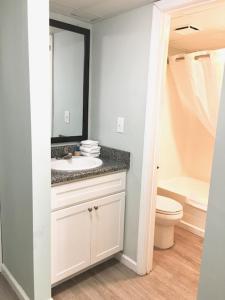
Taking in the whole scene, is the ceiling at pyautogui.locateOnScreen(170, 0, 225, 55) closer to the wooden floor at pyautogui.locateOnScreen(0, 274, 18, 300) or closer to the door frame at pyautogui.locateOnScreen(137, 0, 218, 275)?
the door frame at pyautogui.locateOnScreen(137, 0, 218, 275)

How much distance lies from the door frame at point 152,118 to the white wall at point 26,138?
781mm

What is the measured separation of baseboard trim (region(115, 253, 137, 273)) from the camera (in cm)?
217

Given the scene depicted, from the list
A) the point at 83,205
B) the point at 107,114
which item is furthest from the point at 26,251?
the point at 107,114

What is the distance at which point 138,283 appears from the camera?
2.04 metres

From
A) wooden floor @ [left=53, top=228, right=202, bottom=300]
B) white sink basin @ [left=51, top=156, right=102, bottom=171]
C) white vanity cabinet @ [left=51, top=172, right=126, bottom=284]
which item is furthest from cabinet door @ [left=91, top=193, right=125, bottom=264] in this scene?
white sink basin @ [left=51, top=156, right=102, bottom=171]

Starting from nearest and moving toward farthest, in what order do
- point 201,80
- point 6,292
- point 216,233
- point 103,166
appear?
point 216,233 < point 6,292 < point 103,166 < point 201,80

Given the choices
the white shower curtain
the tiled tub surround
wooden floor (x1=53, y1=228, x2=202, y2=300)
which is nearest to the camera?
the tiled tub surround

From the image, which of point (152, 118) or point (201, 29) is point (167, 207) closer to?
→ point (152, 118)

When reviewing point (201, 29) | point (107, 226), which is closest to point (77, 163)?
point (107, 226)

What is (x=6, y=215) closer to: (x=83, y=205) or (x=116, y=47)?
(x=83, y=205)

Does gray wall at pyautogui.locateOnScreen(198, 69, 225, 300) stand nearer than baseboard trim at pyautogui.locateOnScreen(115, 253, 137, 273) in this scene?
Yes

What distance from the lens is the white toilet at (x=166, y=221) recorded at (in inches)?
96.1

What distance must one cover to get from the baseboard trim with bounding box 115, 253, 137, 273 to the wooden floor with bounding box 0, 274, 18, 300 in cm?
91

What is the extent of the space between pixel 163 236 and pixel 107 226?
0.73 meters
